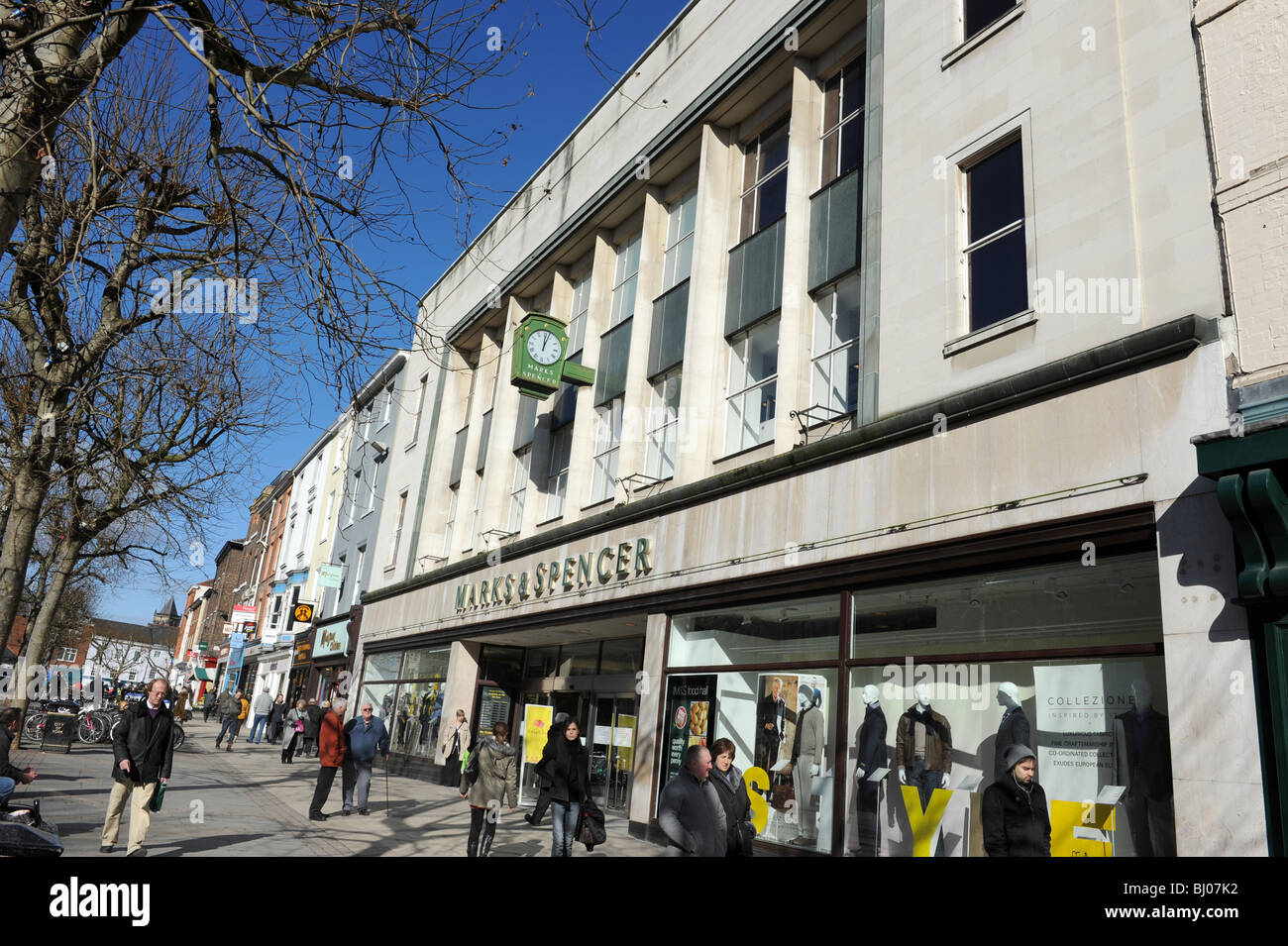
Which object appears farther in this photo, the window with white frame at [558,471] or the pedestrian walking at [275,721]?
the pedestrian walking at [275,721]

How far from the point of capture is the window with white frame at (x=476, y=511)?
2172 cm

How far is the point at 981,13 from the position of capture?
10.6 m

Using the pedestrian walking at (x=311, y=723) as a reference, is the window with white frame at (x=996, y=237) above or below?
above

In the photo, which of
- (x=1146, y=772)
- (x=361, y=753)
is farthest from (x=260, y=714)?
(x=1146, y=772)

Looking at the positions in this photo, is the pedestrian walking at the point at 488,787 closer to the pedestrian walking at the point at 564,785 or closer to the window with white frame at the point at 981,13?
the pedestrian walking at the point at 564,785

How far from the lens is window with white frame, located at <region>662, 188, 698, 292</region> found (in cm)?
1608

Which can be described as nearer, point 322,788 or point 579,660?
point 322,788

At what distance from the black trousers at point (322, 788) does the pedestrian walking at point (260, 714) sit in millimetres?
16973

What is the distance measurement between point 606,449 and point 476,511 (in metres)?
6.51

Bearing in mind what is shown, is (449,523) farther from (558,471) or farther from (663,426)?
(663,426)


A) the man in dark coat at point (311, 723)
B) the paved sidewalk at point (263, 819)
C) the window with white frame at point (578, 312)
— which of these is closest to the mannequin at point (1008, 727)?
the paved sidewalk at point (263, 819)

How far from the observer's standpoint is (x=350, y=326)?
6.09 metres

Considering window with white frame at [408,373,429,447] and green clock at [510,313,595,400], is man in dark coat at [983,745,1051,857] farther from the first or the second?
window with white frame at [408,373,429,447]

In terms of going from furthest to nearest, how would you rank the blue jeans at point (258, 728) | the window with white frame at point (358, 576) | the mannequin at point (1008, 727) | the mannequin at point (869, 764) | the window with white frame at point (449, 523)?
the window with white frame at point (358, 576) < the blue jeans at point (258, 728) < the window with white frame at point (449, 523) < the mannequin at point (869, 764) < the mannequin at point (1008, 727)
